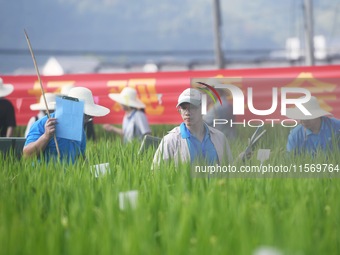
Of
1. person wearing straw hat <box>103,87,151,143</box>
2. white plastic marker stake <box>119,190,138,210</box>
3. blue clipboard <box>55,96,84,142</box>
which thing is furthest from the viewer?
person wearing straw hat <box>103,87,151,143</box>

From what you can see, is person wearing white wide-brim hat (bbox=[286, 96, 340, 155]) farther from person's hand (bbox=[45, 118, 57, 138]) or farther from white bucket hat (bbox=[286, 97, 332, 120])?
person's hand (bbox=[45, 118, 57, 138])

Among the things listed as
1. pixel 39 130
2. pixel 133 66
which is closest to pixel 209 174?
pixel 39 130

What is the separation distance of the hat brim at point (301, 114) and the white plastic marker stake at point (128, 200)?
4.65 feet

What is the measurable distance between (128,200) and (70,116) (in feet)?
5.80

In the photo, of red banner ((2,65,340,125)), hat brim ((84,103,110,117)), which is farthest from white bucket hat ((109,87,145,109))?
hat brim ((84,103,110,117))

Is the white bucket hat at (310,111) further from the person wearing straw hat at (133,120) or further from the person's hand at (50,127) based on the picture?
the person wearing straw hat at (133,120)

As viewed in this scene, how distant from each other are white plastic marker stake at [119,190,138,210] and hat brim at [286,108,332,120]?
1.42 meters

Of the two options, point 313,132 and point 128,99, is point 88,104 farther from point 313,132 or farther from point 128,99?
point 128,99

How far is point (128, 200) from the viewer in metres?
3.67

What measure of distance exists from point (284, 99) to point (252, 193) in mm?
821

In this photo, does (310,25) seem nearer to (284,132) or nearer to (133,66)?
(284,132)

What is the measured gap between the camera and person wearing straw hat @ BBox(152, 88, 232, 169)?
5051 mm

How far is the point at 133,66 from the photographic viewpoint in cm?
3731

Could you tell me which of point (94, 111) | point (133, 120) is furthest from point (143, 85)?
point (94, 111)
